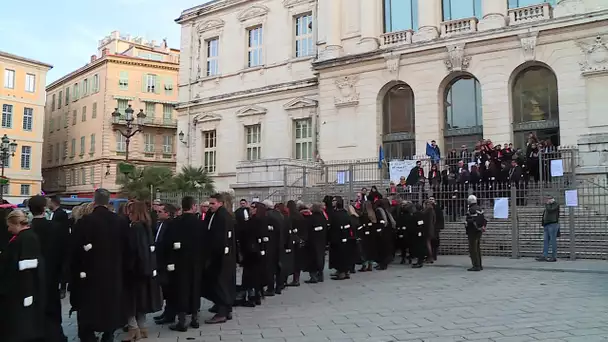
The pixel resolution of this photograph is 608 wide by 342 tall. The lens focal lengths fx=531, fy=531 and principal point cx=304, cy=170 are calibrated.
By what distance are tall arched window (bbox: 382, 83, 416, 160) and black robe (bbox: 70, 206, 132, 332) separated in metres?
20.3

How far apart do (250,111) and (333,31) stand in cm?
774

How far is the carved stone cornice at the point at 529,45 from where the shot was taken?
21875mm

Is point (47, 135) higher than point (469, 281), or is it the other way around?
Result: point (47, 135)

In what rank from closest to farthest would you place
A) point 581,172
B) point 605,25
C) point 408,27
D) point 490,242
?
point 490,242, point 581,172, point 605,25, point 408,27

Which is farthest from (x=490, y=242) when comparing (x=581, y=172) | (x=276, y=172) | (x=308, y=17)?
(x=308, y=17)

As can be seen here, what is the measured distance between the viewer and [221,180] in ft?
109

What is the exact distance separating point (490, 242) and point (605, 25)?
1124 cm

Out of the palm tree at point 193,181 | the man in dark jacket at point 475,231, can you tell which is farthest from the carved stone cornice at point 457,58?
the palm tree at point 193,181

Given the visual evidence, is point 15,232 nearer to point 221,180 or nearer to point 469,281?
point 469,281

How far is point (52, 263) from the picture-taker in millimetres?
6379

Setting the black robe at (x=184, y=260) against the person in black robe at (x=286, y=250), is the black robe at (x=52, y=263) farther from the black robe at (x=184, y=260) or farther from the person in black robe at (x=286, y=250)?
the person in black robe at (x=286, y=250)

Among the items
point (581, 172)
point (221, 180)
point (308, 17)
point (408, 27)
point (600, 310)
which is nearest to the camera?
point (600, 310)

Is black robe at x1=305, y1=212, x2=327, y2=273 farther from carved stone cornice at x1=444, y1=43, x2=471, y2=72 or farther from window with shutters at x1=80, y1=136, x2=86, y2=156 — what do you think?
window with shutters at x1=80, y1=136, x2=86, y2=156

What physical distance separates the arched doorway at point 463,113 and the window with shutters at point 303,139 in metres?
8.11
